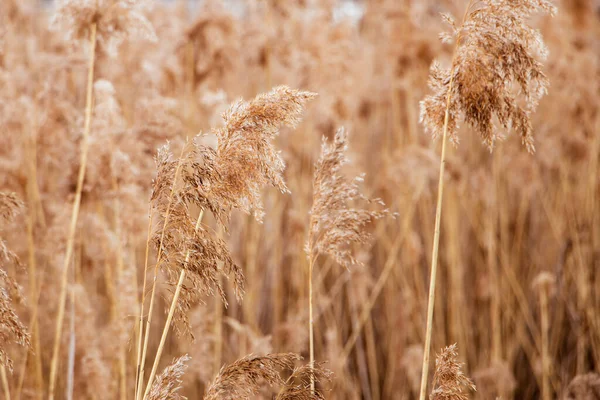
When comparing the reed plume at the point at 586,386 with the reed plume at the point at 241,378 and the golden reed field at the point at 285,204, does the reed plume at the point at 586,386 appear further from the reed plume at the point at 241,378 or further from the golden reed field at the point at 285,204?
the reed plume at the point at 241,378

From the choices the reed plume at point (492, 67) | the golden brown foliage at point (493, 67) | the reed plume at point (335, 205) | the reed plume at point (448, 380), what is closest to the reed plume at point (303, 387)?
the reed plume at point (335, 205)

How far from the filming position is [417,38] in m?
3.19

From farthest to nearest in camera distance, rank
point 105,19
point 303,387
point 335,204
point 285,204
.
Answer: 1. point 285,204
2. point 105,19
3. point 335,204
4. point 303,387

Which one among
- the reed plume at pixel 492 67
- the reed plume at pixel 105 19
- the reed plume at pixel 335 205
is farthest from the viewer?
the reed plume at pixel 105 19

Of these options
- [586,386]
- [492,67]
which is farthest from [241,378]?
[586,386]

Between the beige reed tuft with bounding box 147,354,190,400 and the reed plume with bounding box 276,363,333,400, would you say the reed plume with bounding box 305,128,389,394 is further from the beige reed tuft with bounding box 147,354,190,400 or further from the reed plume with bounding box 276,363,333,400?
the beige reed tuft with bounding box 147,354,190,400

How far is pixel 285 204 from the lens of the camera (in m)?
4.00

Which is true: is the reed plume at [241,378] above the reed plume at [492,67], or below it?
below

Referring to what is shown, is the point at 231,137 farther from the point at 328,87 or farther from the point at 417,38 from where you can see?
the point at 417,38

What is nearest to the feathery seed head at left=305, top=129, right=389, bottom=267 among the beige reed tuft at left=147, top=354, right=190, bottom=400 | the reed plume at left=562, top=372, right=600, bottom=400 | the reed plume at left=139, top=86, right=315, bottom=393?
the reed plume at left=139, top=86, right=315, bottom=393

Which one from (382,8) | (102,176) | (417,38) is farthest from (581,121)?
(102,176)

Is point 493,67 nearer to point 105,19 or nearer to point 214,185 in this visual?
point 214,185

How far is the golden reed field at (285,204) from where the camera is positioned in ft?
3.98

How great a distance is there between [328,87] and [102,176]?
1.47m
